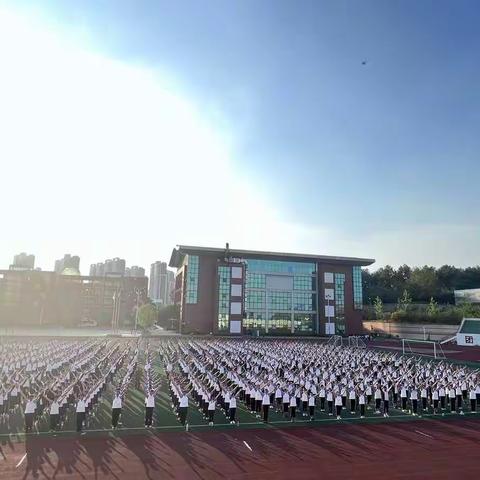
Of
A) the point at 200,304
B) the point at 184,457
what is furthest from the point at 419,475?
the point at 200,304

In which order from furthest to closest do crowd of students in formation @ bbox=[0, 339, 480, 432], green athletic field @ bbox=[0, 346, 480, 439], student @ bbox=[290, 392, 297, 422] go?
1. student @ bbox=[290, 392, 297, 422]
2. crowd of students in formation @ bbox=[0, 339, 480, 432]
3. green athletic field @ bbox=[0, 346, 480, 439]

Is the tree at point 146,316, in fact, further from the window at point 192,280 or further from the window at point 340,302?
the window at point 340,302

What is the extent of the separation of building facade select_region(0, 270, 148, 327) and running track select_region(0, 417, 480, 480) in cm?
6097

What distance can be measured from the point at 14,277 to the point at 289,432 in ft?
249

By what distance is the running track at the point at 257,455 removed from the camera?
9602 mm

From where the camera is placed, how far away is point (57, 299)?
252ft

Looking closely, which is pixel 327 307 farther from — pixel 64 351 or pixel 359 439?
pixel 359 439

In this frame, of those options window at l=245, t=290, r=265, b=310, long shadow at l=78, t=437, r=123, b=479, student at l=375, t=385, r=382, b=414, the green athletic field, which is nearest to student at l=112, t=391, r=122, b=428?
the green athletic field

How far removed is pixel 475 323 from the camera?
46875 mm

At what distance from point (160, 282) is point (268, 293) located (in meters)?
104

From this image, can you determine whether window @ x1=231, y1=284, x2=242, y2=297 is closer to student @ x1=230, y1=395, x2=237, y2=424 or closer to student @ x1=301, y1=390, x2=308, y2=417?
student @ x1=301, y1=390, x2=308, y2=417

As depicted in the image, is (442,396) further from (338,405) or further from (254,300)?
(254,300)

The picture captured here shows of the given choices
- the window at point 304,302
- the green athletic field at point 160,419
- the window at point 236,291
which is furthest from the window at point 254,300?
the green athletic field at point 160,419

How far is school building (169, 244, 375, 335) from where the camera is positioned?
2340 inches
